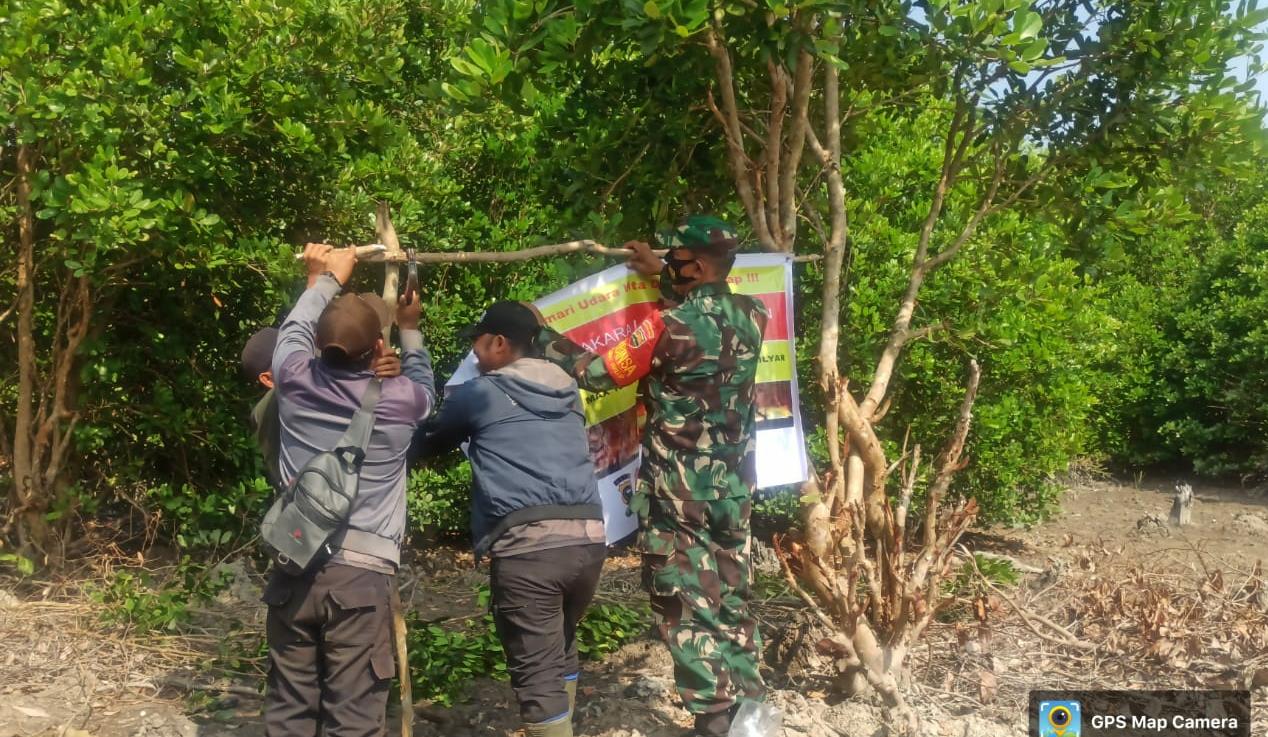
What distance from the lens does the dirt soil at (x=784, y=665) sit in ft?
14.1

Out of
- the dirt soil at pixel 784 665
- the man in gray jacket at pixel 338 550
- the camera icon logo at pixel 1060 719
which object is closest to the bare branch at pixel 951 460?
the dirt soil at pixel 784 665

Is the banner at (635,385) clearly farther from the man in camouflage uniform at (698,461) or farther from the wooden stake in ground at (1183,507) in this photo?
the wooden stake in ground at (1183,507)

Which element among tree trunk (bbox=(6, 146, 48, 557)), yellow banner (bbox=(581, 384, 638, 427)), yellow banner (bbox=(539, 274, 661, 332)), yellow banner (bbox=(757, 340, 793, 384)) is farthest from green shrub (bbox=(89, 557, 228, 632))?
yellow banner (bbox=(757, 340, 793, 384))

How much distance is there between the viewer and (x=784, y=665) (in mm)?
4770

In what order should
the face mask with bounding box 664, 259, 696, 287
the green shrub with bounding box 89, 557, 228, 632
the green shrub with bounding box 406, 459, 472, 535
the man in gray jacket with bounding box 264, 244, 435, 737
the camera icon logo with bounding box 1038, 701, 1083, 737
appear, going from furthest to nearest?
the green shrub with bounding box 406, 459, 472, 535 < the green shrub with bounding box 89, 557, 228, 632 < the camera icon logo with bounding box 1038, 701, 1083, 737 < the face mask with bounding box 664, 259, 696, 287 < the man in gray jacket with bounding box 264, 244, 435, 737

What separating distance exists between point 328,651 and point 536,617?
2.22ft

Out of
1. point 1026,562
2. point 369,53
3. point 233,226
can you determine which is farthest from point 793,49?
point 1026,562

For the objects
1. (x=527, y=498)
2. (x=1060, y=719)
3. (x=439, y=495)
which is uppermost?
(x=527, y=498)

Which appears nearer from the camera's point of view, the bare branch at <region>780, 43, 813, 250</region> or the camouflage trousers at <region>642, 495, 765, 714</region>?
the camouflage trousers at <region>642, 495, 765, 714</region>

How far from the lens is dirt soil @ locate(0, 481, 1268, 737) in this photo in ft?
14.1

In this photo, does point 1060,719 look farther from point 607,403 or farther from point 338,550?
point 338,550

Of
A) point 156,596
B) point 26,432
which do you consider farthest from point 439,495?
point 26,432

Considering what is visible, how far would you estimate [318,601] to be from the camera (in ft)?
10.9

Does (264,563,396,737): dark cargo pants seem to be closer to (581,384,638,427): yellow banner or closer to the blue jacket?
the blue jacket
